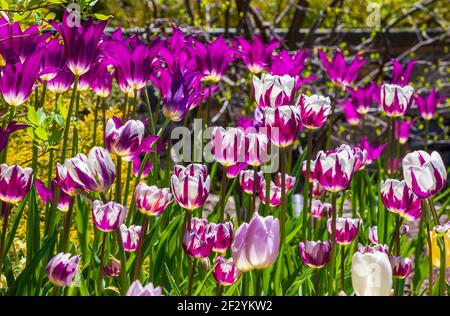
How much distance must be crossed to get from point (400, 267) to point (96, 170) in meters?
0.74

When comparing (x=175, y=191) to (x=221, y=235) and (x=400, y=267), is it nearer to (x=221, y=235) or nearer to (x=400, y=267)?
(x=221, y=235)

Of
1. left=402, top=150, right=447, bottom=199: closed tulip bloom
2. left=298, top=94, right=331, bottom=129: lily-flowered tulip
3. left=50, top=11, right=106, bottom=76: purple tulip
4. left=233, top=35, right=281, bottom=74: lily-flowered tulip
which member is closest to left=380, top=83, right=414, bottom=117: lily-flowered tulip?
left=233, top=35, right=281, bottom=74: lily-flowered tulip

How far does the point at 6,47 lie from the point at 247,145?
63cm

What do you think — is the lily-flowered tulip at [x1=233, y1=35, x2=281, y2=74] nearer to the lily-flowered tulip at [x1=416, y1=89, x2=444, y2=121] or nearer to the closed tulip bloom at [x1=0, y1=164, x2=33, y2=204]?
the lily-flowered tulip at [x1=416, y1=89, x2=444, y2=121]

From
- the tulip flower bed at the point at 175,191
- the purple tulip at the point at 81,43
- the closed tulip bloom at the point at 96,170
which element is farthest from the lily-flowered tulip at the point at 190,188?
the purple tulip at the point at 81,43

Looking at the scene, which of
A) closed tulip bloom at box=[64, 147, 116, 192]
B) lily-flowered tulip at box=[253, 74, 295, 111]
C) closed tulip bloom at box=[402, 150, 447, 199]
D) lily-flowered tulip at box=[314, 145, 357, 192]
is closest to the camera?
closed tulip bloom at box=[64, 147, 116, 192]

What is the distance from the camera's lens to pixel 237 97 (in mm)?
5230

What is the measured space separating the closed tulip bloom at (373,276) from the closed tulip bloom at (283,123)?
503 mm

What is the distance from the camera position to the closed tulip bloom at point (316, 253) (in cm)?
160

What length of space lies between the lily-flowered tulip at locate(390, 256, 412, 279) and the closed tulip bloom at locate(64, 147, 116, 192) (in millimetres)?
704

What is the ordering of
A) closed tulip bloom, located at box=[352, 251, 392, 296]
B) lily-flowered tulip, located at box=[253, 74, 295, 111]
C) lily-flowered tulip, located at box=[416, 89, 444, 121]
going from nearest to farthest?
1. closed tulip bloom, located at box=[352, 251, 392, 296]
2. lily-flowered tulip, located at box=[253, 74, 295, 111]
3. lily-flowered tulip, located at box=[416, 89, 444, 121]

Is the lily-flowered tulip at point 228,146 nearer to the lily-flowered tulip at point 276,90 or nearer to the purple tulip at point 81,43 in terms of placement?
the lily-flowered tulip at point 276,90

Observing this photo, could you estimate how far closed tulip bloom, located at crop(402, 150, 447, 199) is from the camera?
4.66ft

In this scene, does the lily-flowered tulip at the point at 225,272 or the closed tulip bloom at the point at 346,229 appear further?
the closed tulip bloom at the point at 346,229
